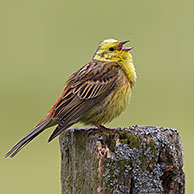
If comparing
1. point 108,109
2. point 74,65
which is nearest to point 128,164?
point 108,109

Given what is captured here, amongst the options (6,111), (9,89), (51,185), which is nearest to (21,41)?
(9,89)

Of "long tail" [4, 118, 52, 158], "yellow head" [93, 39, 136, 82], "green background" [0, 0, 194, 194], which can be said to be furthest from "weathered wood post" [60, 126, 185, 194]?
"green background" [0, 0, 194, 194]

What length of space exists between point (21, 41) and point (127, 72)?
13.3m

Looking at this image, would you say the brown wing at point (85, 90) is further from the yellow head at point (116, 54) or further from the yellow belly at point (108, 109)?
the yellow head at point (116, 54)

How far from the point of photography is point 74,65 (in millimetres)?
16828

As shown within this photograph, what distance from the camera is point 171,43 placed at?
66.0 feet

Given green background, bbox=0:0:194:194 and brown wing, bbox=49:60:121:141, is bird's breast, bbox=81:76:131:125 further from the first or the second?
green background, bbox=0:0:194:194

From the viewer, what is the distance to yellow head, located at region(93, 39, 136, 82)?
7734mm

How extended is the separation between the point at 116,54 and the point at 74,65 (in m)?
9.01

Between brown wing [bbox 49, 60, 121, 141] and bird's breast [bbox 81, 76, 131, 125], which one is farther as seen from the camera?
bird's breast [bbox 81, 76, 131, 125]

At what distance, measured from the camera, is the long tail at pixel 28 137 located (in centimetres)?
641

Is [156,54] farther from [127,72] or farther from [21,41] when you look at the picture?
[127,72]

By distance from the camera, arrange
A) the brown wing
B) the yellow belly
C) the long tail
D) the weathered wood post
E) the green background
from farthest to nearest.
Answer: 1. the green background
2. the yellow belly
3. the brown wing
4. the long tail
5. the weathered wood post

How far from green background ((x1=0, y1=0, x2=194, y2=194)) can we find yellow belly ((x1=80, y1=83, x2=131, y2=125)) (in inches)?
154
